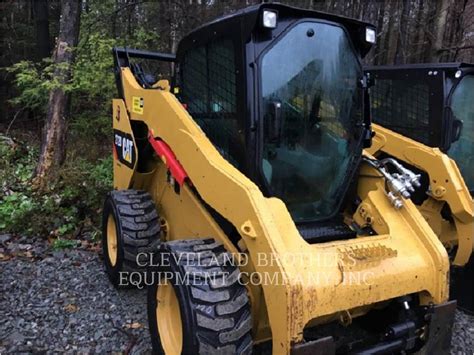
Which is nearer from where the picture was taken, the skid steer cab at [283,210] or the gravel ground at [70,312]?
the skid steer cab at [283,210]

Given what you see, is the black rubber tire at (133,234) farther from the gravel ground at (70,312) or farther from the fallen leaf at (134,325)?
the fallen leaf at (134,325)

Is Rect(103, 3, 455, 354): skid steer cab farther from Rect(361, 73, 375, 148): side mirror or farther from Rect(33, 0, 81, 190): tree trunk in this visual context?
Rect(33, 0, 81, 190): tree trunk

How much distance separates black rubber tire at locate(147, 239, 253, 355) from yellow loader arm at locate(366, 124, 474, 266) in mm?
2296

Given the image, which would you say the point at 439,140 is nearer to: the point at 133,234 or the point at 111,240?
the point at 133,234

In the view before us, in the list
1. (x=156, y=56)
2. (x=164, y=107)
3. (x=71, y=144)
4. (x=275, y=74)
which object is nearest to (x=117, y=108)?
(x=156, y=56)

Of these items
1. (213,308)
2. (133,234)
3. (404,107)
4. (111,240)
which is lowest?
(111,240)

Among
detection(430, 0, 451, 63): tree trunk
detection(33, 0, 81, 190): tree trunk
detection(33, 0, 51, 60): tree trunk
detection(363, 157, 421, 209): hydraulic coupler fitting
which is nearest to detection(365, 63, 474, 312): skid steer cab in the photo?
detection(363, 157, 421, 209): hydraulic coupler fitting

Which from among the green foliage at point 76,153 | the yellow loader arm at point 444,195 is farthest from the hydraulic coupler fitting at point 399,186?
the green foliage at point 76,153

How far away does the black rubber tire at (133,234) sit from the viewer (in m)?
4.03

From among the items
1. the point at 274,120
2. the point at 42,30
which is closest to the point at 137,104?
the point at 274,120

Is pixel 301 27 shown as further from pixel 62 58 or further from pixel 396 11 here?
pixel 396 11

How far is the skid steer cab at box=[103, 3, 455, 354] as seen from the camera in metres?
2.49

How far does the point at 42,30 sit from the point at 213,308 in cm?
1424

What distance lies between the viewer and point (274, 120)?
2.88 m
